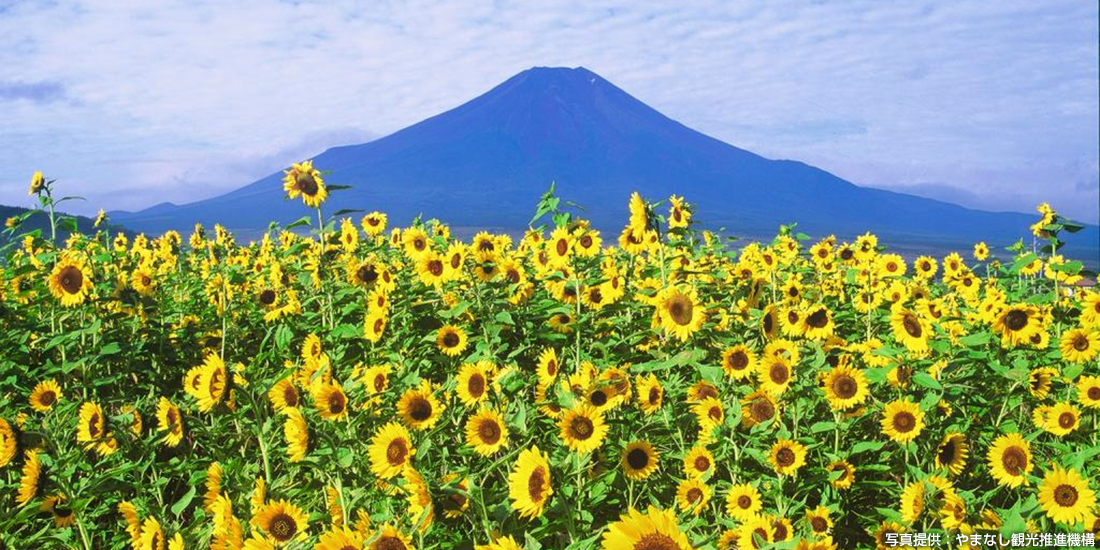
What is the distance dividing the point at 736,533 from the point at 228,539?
217 centimetres

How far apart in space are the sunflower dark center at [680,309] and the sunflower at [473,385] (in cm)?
124

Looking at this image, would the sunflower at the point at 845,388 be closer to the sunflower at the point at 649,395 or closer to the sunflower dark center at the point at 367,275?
the sunflower at the point at 649,395

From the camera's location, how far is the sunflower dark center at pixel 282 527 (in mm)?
2982

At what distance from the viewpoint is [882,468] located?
3879 millimetres

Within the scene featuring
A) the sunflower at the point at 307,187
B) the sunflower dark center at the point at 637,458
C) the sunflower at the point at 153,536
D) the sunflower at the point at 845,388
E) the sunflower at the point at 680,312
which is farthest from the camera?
the sunflower at the point at 307,187

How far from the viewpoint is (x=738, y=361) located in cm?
435

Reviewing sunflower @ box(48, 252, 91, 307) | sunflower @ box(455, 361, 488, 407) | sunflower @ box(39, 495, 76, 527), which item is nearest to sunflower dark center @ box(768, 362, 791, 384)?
sunflower @ box(455, 361, 488, 407)

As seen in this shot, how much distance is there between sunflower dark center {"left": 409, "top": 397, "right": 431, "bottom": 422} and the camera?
351 centimetres

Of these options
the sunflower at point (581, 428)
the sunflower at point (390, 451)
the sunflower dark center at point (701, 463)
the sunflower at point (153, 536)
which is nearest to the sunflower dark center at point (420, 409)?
the sunflower at point (390, 451)

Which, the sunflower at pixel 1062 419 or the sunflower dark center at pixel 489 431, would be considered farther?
the sunflower at pixel 1062 419

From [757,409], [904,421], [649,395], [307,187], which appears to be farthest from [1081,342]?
[307,187]

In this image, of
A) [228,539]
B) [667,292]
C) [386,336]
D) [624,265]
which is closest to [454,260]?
[386,336]

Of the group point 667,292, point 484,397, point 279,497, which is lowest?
point 279,497

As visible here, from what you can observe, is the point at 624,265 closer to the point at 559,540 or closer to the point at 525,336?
the point at 525,336
